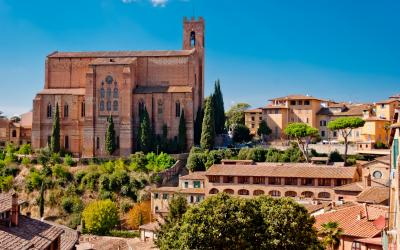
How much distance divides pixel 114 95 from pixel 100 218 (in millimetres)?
24595

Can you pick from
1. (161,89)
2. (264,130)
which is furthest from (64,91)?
(264,130)

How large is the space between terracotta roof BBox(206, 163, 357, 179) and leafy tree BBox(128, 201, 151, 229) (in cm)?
846

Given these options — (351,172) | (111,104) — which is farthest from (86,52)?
(351,172)

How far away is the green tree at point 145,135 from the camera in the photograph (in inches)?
2793

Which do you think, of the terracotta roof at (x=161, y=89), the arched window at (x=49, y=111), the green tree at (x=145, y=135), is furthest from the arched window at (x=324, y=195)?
the arched window at (x=49, y=111)

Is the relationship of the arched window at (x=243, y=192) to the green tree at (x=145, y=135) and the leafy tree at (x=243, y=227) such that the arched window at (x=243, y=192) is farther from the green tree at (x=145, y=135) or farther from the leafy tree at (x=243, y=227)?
the leafy tree at (x=243, y=227)

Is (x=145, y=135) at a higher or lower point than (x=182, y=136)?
higher

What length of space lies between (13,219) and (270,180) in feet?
115

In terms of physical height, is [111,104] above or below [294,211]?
above

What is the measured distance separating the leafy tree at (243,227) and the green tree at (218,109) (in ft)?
159

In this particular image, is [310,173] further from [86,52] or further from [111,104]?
[86,52]

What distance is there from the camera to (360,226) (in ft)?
90.8

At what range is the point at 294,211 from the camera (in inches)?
1161

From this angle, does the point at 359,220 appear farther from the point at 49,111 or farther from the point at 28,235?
the point at 49,111
